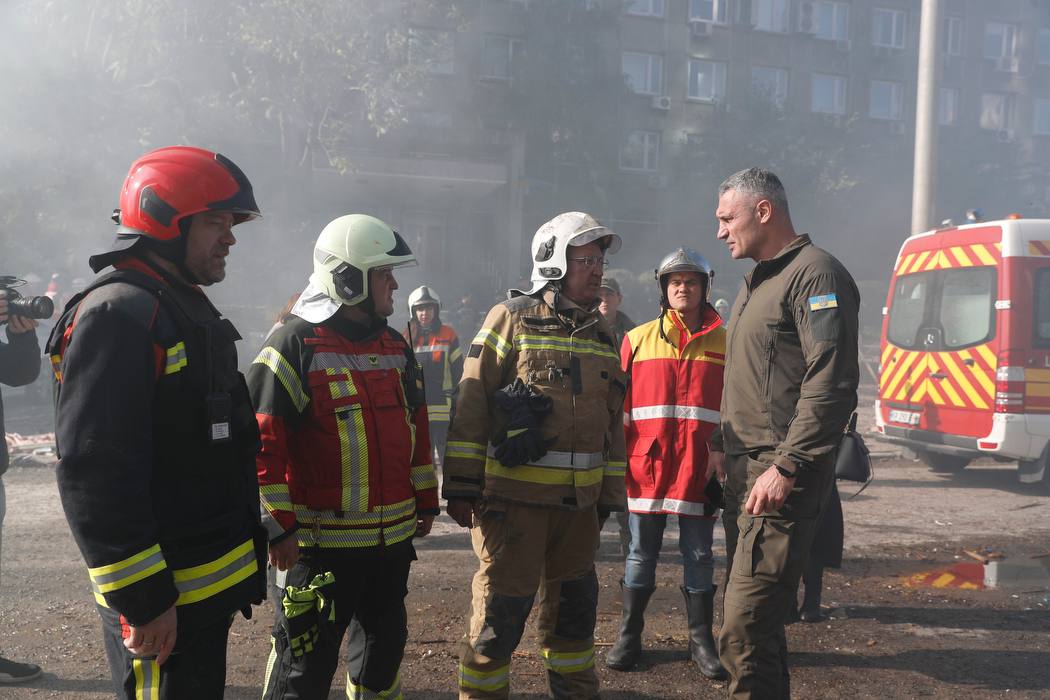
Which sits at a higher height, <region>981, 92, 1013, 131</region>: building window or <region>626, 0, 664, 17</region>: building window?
<region>626, 0, 664, 17</region>: building window

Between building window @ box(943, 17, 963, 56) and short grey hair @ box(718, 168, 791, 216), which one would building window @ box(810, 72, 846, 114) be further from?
short grey hair @ box(718, 168, 791, 216)

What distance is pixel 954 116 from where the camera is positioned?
112ft

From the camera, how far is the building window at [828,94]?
3216 centimetres

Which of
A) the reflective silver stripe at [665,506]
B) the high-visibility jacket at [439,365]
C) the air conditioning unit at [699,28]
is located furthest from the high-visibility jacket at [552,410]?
the air conditioning unit at [699,28]

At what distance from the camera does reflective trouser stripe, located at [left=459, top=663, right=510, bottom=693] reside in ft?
9.74

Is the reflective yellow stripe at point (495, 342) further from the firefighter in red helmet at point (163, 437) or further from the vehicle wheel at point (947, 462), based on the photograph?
the vehicle wheel at point (947, 462)

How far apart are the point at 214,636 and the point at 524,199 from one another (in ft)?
79.3

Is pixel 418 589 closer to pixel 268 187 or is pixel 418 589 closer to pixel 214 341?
pixel 214 341

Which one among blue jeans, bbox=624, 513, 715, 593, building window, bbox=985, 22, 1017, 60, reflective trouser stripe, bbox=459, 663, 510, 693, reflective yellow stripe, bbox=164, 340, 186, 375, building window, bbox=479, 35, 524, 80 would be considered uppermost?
building window, bbox=985, 22, 1017, 60

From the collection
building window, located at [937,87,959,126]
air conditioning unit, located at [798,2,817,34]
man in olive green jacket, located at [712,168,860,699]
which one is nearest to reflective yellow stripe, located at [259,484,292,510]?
man in olive green jacket, located at [712,168,860,699]

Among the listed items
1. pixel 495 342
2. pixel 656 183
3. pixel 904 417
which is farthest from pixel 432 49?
pixel 495 342

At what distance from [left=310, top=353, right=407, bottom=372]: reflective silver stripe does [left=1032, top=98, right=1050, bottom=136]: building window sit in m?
41.4

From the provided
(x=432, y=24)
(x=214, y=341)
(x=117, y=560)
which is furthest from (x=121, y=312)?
(x=432, y=24)

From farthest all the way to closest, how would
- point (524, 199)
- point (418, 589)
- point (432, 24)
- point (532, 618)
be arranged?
point (524, 199)
point (432, 24)
point (418, 589)
point (532, 618)
